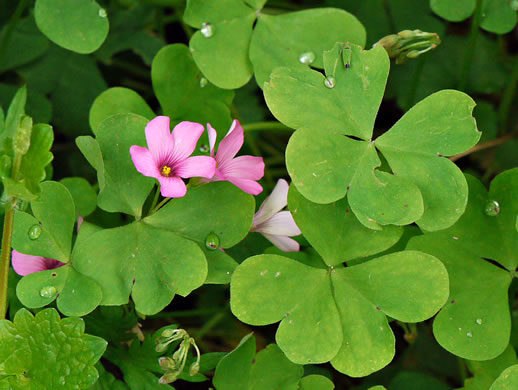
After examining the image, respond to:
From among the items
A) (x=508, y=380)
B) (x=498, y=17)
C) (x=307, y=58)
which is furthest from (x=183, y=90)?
(x=508, y=380)

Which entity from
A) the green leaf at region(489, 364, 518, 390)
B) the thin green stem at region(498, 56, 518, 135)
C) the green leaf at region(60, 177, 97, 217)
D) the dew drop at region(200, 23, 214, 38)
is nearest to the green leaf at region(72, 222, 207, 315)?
the green leaf at region(60, 177, 97, 217)

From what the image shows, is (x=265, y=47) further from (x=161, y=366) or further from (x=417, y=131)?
(x=161, y=366)

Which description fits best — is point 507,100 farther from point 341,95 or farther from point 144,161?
point 144,161

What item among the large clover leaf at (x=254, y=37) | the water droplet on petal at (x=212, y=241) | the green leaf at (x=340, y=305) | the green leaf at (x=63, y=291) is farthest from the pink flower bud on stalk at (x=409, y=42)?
the green leaf at (x=63, y=291)

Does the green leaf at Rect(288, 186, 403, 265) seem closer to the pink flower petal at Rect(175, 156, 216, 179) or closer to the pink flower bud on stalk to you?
the pink flower petal at Rect(175, 156, 216, 179)

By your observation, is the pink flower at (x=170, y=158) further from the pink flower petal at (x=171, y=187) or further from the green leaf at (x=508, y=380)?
the green leaf at (x=508, y=380)
